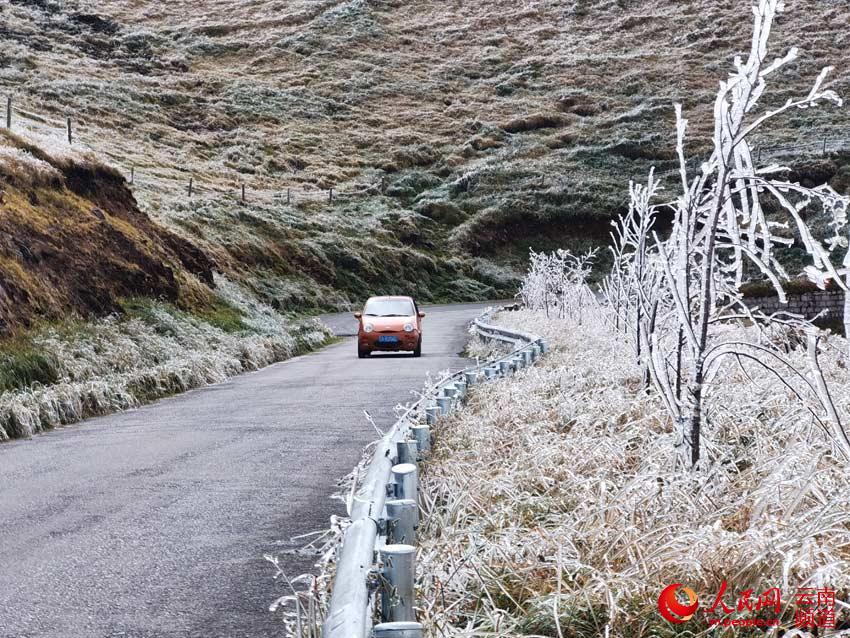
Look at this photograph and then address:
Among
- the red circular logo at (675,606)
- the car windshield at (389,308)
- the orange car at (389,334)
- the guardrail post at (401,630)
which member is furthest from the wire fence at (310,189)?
the guardrail post at (401,630)

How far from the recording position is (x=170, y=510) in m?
6.65

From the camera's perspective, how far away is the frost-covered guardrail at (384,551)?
2748 mm

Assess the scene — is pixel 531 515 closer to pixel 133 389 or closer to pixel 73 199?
pixel 133 389

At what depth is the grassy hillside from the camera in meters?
48.0

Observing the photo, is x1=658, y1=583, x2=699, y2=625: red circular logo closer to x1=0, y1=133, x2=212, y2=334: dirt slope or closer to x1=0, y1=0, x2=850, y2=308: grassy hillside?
x1=0, y1=133, x2=212, y2=334: dirt slope

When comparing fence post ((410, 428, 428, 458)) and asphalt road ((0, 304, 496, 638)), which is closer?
asphalt road ((0, 304, 496, 638))

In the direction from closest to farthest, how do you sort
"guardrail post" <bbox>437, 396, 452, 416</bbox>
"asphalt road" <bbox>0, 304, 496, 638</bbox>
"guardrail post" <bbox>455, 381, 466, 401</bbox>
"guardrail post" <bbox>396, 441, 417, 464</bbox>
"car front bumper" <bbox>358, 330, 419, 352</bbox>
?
1. "asphalt road" <bbox>0, 304, 496, 638</bbox>
2. "guardrail post" <bbox>396, 441, 417, 464</bbox>
3. "guardrail post" <bbox>437, 396, 452, 416</bbox>
4. "guardrail post" <bbox>455, 381, 466, 401</bbox>
5. "car front bumper" <bbox>358, 330, 419, 352</bbox>

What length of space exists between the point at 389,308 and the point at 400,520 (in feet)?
60.1

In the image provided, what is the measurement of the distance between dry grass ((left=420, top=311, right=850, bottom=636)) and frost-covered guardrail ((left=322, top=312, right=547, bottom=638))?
264mm

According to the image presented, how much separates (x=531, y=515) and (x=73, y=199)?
17.6 m

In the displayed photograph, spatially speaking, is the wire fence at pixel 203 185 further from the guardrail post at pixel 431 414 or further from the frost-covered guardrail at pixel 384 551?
the frost-covered guardrail at pixel 384 551

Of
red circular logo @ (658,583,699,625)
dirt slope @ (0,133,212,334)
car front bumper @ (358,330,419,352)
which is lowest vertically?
car front bumper @ (358,330,419,352)

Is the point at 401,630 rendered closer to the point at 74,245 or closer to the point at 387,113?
the point at 74,245

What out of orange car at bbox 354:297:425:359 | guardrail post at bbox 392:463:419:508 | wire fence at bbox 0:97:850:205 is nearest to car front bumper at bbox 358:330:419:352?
orange car at bbox 354:297:425:359
